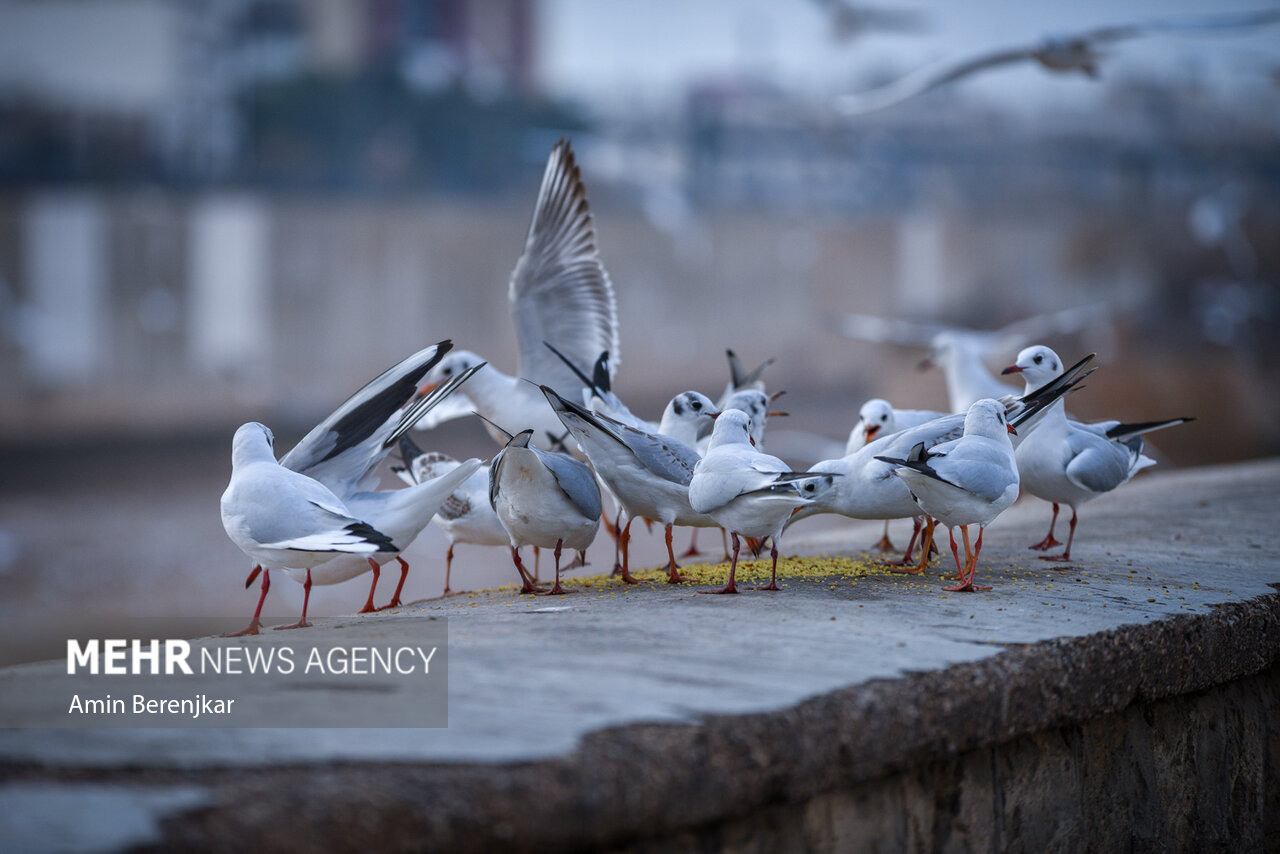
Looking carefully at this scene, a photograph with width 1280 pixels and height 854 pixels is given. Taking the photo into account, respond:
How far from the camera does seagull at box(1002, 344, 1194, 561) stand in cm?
403

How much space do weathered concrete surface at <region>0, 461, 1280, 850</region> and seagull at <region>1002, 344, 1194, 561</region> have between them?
0.40m

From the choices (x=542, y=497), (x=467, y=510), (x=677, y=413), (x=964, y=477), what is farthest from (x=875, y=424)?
(x=467, y=510)

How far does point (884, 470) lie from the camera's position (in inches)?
138

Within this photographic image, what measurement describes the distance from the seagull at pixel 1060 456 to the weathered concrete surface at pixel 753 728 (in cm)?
40

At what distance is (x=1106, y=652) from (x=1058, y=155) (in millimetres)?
30990

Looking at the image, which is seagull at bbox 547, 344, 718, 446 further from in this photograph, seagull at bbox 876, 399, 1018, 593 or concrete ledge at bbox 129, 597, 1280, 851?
concrete ledge at bbox 129, 597, 1280, 851

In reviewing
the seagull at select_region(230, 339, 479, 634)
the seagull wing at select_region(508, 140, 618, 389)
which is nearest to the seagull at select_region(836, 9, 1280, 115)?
the seagull wing at select_region(508, 140, 618, 389)

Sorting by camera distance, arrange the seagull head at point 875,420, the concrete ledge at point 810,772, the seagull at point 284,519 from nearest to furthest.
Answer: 1. the concrete ledge at point 810,772
2. the seagull at point 284,519
3. the seagull head at point 875,420

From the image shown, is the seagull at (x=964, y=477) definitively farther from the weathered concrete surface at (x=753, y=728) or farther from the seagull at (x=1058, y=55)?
the seagull at (x=1058, y=55)

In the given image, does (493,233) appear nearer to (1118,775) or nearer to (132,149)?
(132,149)

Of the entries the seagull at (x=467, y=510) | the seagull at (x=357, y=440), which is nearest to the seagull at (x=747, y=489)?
the seagull at (x=357, y=440)

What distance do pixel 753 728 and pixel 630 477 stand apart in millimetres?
1713

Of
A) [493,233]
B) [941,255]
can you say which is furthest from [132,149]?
[941,255]

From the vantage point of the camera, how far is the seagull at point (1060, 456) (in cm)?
403
